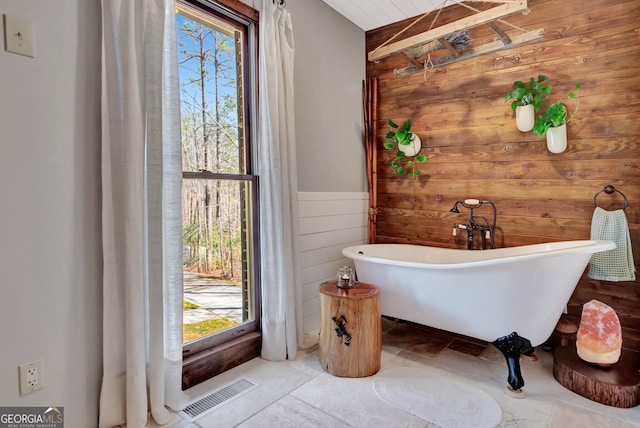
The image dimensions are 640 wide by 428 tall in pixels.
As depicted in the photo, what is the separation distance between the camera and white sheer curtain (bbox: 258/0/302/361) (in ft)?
7.73

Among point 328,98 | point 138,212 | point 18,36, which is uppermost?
point 328,98

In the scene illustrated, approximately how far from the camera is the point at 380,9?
120 inches

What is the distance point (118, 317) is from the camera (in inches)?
64.8

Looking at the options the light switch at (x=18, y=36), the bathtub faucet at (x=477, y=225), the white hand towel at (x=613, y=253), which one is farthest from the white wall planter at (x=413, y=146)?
the light switch at (x=18, y=36)

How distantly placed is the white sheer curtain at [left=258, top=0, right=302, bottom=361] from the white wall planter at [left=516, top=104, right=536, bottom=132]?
1.63 metres

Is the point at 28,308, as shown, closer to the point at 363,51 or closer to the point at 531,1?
the point at 363,51

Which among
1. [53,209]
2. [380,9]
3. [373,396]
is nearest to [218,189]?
[53,209]

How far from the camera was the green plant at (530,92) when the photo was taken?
8.31ft

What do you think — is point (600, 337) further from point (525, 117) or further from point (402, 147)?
point (402, 147)

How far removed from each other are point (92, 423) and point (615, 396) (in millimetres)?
2530

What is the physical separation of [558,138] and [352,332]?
1.91m

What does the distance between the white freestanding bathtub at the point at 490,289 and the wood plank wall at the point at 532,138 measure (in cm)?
40

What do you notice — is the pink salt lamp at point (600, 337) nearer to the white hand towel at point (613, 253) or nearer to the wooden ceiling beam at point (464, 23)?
the white hand towel at point (613, 253)

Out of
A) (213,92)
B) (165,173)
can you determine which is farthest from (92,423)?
(213,92)
